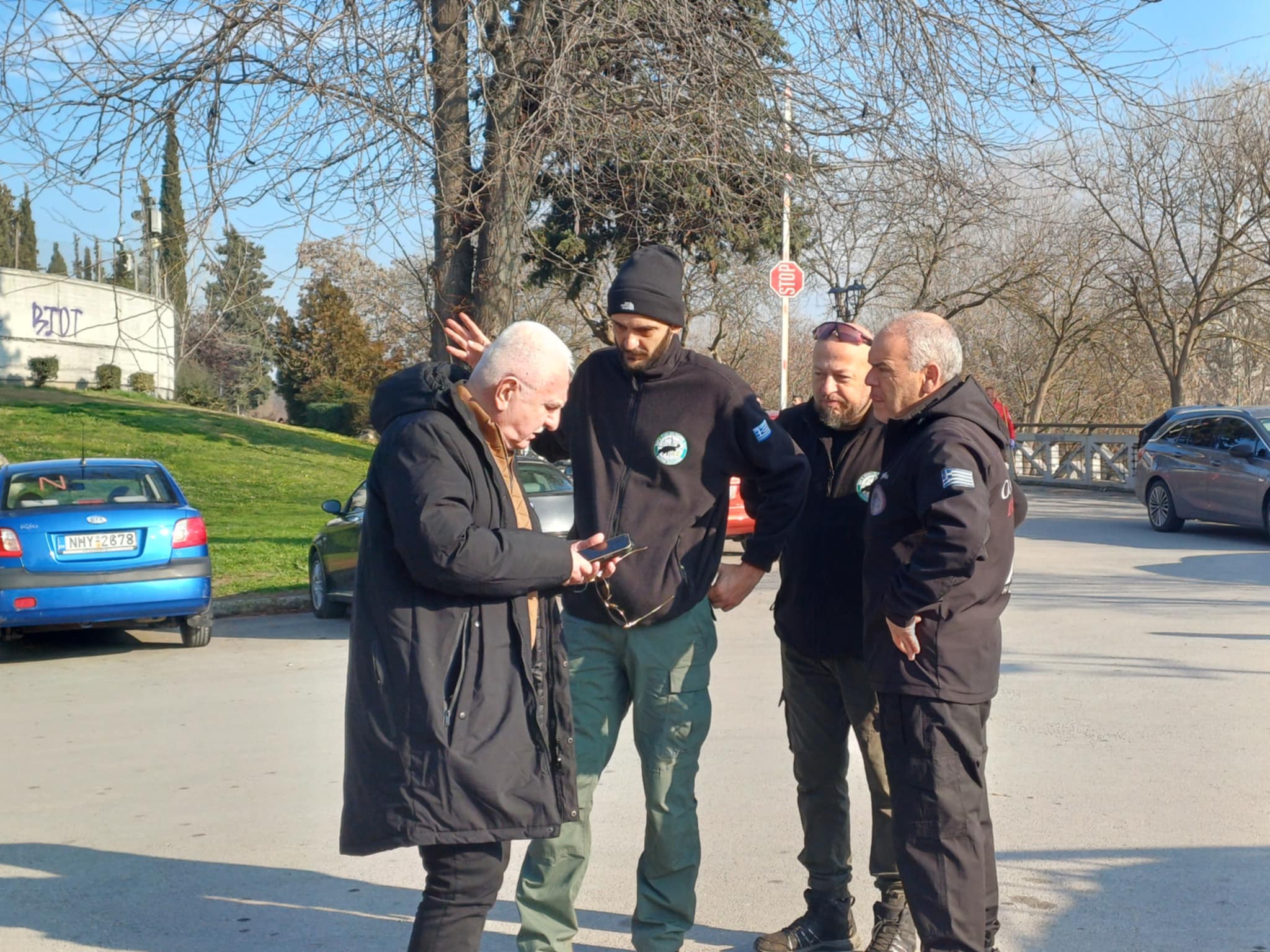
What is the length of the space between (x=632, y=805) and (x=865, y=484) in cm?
220

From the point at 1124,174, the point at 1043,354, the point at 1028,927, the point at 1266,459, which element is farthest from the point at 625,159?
the point at 1043,354

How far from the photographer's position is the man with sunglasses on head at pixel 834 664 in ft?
13.1

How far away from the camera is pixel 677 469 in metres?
3.89

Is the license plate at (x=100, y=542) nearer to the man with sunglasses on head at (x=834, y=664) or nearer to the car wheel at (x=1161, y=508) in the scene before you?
the man with sunglasses on head at (x=834, y=664)

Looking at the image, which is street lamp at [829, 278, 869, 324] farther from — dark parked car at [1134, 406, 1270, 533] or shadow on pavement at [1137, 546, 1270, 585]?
shadow on pavement at [1137, 546, 1270, 585]

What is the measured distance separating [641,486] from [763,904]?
61.4 inches

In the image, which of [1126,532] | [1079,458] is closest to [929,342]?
[1126,532]

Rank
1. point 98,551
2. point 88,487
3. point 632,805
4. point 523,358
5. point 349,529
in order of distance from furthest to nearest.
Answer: point 349,529
point 88,487
point 98,551
point 632,805
point 523,358

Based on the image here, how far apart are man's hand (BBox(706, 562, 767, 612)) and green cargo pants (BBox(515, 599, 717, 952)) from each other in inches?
6.2

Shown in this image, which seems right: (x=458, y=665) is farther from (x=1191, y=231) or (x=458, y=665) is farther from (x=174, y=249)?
(x=1191, y=231)

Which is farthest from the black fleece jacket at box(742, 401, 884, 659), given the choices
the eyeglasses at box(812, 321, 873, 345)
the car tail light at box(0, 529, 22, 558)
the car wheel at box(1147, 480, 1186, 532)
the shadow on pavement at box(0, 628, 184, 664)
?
the car wheel at box(1147, 480, 1186, 532)

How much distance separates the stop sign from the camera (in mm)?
18266

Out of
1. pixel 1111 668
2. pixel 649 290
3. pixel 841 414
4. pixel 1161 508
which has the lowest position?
pixel 1111 668

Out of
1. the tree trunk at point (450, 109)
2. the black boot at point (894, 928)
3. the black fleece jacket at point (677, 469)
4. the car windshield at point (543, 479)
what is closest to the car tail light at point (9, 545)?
the tree trunk at point (450, 109)
